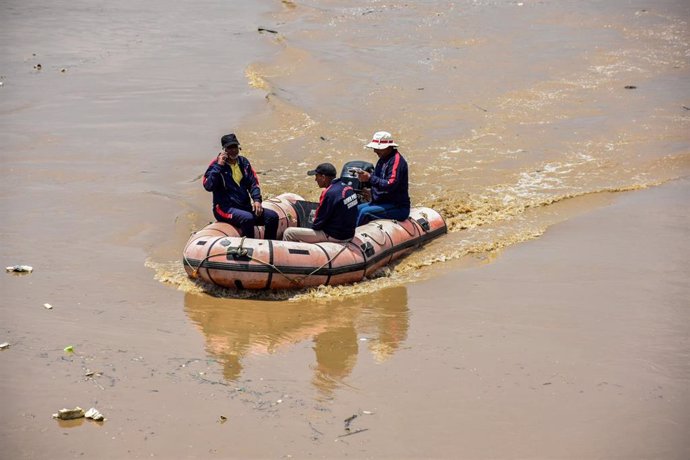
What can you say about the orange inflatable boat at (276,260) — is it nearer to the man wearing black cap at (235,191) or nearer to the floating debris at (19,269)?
the man wearing black cap at (235,191)

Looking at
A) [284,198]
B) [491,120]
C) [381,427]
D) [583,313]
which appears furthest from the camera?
[491,120]

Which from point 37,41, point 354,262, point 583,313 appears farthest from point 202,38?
point 583,313

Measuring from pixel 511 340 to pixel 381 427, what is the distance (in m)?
1.85

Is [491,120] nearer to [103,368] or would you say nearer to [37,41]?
[103,368]

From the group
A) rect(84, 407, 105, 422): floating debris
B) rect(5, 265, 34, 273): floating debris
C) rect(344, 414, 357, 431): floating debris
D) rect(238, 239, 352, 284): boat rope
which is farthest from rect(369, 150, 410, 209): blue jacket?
rect(84, 407, 105, 422): floating debris

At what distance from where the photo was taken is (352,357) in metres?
7.64

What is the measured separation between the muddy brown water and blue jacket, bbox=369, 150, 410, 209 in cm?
80

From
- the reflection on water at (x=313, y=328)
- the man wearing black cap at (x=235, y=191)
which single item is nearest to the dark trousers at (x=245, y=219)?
the man wearing black cap at (x=235, y=191)

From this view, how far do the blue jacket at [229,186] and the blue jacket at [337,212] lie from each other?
811 mm

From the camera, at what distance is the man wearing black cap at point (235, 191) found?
376 inches

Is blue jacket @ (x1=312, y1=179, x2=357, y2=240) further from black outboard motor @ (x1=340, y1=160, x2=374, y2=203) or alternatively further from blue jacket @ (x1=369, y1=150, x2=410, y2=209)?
black outboard motor @ (x1=340, y1=160, x2=374, y2=203)

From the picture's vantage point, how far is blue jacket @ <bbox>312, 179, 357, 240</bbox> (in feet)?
30.2

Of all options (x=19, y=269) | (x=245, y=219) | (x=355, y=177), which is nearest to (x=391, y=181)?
(x=355, y=177)

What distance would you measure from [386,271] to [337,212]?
0.97 metres
